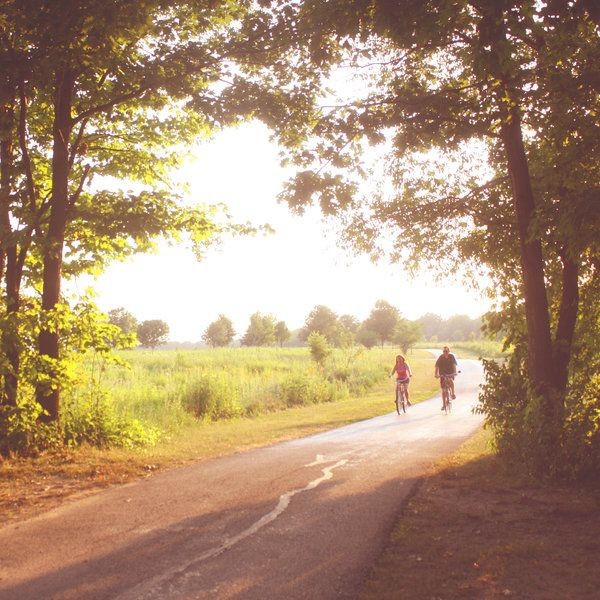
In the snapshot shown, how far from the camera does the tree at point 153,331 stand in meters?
102

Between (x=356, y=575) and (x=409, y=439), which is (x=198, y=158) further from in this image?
(x=356, y=575)

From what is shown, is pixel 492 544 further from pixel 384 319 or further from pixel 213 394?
pixel 384 319

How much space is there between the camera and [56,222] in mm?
10781

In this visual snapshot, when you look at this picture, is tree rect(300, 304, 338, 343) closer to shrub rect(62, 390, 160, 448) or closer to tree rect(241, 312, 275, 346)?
tree rect(241, 312, 275, 346)

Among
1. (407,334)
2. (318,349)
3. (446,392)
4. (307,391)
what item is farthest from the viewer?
(407,334)

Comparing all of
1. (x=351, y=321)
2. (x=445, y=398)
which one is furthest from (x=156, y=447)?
(x=351, y=321)

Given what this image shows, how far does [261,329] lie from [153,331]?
24783mm

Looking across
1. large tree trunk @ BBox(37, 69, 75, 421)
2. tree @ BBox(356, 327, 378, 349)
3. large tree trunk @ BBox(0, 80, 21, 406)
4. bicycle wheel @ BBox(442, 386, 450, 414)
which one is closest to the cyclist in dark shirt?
bicycle wheel @ BBox(442, 386, 450, 414)

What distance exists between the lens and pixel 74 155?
11688 millimetres

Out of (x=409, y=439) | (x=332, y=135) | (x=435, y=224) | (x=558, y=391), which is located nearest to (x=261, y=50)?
(x=332, y=135)

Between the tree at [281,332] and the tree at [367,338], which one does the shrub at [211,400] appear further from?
the tree at [281,332]

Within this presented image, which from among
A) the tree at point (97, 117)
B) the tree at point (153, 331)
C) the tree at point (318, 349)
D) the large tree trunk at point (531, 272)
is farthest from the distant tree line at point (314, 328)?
the large tree trunk at point (531, 272)

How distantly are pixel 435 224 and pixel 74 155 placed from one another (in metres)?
7.58

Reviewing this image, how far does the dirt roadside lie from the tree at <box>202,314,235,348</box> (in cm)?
9918
